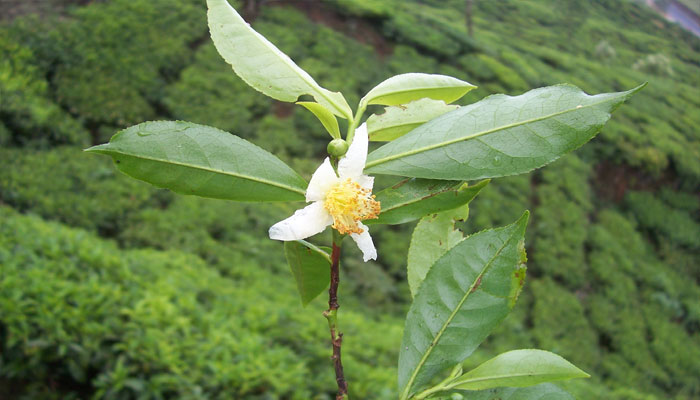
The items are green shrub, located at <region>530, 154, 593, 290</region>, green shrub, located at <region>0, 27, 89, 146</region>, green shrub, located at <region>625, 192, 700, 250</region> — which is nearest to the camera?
green shrub, located at <region>0, 27, 89, 146</region>

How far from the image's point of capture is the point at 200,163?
0.40 metres

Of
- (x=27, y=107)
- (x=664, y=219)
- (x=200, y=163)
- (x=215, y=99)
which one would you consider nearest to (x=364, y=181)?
(x=200, y=163)

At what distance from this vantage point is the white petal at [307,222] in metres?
0.42

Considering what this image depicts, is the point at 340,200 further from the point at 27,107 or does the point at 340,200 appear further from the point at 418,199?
the point at 27,107

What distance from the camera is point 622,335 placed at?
14.1 ft

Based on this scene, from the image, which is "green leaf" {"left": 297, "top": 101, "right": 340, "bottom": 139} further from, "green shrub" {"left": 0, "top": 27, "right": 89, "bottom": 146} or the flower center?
"green shrub" {"left": 0, "top": 27, "right": 89, "bottom": 146}

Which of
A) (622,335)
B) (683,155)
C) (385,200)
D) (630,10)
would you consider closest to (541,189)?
(622,335)

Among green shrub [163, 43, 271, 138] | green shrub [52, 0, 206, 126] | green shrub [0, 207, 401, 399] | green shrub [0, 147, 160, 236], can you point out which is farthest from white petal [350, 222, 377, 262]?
green shrub [52, 0, 206, 126]

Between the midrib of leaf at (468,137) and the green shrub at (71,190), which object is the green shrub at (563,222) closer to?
the green shrub at (71,190)

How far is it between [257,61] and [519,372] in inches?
13.0

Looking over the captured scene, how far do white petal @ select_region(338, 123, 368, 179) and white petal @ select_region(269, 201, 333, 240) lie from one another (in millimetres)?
33

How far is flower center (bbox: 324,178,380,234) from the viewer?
1.36 feet

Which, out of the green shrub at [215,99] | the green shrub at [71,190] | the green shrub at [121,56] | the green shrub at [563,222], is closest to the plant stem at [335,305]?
the green shrub at [71,190]

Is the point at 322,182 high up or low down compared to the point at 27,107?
up
